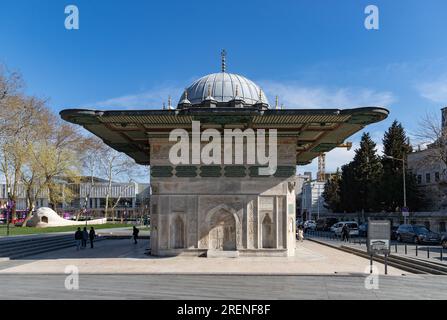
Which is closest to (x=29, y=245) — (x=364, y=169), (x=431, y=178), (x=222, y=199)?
(x=222, y=199)

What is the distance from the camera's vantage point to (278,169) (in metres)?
22.1

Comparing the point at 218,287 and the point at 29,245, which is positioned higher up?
the point at 218,287

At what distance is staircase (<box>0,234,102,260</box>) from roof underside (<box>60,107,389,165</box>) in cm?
752

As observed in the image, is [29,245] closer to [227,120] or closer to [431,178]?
[227,120]

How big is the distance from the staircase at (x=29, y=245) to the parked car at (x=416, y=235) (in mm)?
24442

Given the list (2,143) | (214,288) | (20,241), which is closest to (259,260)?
(214,288)

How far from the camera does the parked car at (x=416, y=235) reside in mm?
31016

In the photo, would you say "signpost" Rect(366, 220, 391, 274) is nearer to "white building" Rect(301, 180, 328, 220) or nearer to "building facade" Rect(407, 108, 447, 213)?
"building facade" Rect(407, 108, 447, 213)

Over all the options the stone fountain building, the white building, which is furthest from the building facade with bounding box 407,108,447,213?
the white building

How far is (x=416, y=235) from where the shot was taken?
32.2m

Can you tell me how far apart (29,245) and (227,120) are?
14341mm

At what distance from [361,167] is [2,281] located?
181ft

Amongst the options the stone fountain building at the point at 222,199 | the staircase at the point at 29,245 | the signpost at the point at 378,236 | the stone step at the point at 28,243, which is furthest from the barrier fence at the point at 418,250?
the stone step at the point at 28,243

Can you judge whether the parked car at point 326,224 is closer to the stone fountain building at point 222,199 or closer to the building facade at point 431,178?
the building facade at point 431,178
